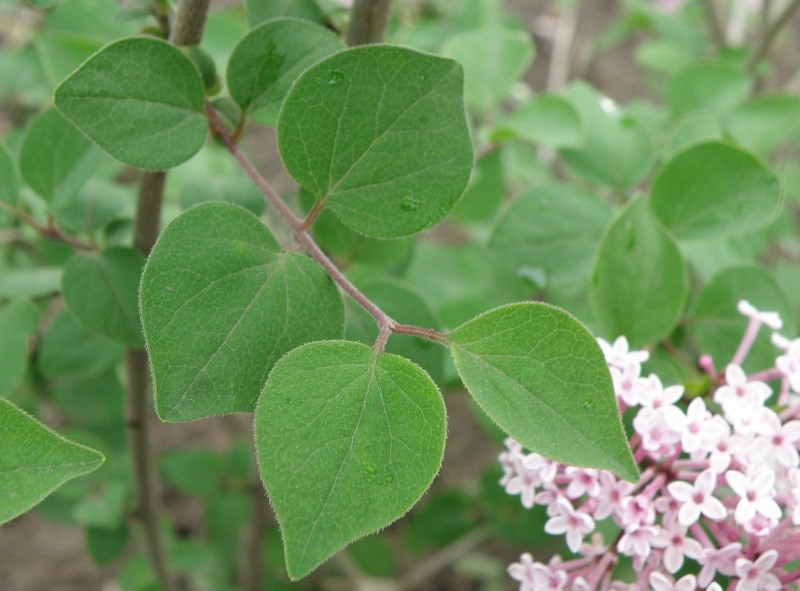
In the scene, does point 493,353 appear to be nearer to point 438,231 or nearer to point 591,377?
point 591,377

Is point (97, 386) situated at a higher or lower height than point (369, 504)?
lower

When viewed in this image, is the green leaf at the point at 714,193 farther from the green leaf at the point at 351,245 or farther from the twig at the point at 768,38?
the twig at the point at 768,38

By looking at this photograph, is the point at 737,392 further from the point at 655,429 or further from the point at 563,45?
the point at 563,45

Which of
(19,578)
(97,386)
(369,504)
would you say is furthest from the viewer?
A: (19,578)

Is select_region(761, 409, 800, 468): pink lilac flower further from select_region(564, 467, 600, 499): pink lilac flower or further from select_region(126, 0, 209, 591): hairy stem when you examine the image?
select_region(126, 0, 209, 591): hairy stem

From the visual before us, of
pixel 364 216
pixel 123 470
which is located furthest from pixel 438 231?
pixel 364 216

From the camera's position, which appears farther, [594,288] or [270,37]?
[594,288]
